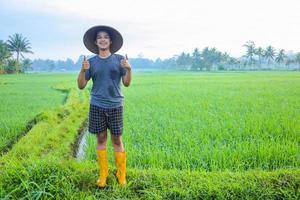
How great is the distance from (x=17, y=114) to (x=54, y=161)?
16.1 ft

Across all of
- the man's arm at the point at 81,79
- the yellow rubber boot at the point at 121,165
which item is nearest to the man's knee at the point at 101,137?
the yellow rubber boot at the point at 121,165

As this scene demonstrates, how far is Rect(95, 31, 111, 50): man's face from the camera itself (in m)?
3.24

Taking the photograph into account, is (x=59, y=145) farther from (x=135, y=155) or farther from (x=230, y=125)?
(x=230, y=125)

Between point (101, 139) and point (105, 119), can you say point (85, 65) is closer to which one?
point (105, 119)

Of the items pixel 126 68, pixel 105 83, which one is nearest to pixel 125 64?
pixel 126 68

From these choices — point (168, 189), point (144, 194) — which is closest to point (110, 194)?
point (144, 194)

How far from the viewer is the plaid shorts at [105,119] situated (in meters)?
3.25

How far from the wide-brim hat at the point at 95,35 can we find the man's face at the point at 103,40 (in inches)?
1.8

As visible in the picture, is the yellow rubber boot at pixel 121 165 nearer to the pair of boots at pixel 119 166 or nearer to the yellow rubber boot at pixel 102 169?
the pair of boots at pixel 119 166

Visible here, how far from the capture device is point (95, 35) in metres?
3.33

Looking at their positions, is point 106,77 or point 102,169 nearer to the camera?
point 106,77

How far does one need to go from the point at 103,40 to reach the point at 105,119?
0.78m

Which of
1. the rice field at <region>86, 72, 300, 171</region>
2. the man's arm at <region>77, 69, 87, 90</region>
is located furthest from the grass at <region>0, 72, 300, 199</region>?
the man's arm at <region>77, 69, 87, 90</region>

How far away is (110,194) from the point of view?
125 inches
